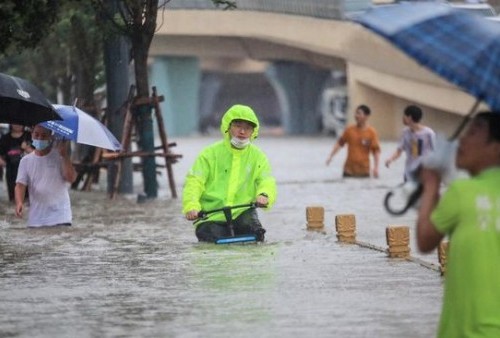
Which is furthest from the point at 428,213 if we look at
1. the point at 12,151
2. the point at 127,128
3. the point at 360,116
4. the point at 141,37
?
the point at 360,116

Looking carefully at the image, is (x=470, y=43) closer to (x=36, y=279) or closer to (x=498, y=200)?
(x=498, y=200)

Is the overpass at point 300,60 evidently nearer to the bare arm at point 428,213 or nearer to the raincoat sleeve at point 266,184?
the raincoat sleeve at point 266,184

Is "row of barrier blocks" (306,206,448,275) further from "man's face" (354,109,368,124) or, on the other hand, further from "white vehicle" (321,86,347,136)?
"white vehicle" (321,86,347,136)

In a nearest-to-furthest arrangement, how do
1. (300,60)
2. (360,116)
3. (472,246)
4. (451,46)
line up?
(472,246) < (451,46) < (360,116) < (300,60)

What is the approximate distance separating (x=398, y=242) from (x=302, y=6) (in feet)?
165

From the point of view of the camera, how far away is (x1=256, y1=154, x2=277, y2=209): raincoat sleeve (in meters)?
15.5

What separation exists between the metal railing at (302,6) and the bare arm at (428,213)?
47.3 metres

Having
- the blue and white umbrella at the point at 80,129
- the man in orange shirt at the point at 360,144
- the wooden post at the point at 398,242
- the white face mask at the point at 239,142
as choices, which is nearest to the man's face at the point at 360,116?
the man in orange shirt at the point at 360,144

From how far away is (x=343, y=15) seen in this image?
59.4 metres

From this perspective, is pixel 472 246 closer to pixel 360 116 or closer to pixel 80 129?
pixel 80 129

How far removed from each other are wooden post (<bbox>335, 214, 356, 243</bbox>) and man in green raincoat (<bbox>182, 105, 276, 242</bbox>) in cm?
102

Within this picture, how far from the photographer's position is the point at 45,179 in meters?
17.5

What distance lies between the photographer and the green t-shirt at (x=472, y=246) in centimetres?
713

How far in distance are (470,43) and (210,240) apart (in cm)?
867
